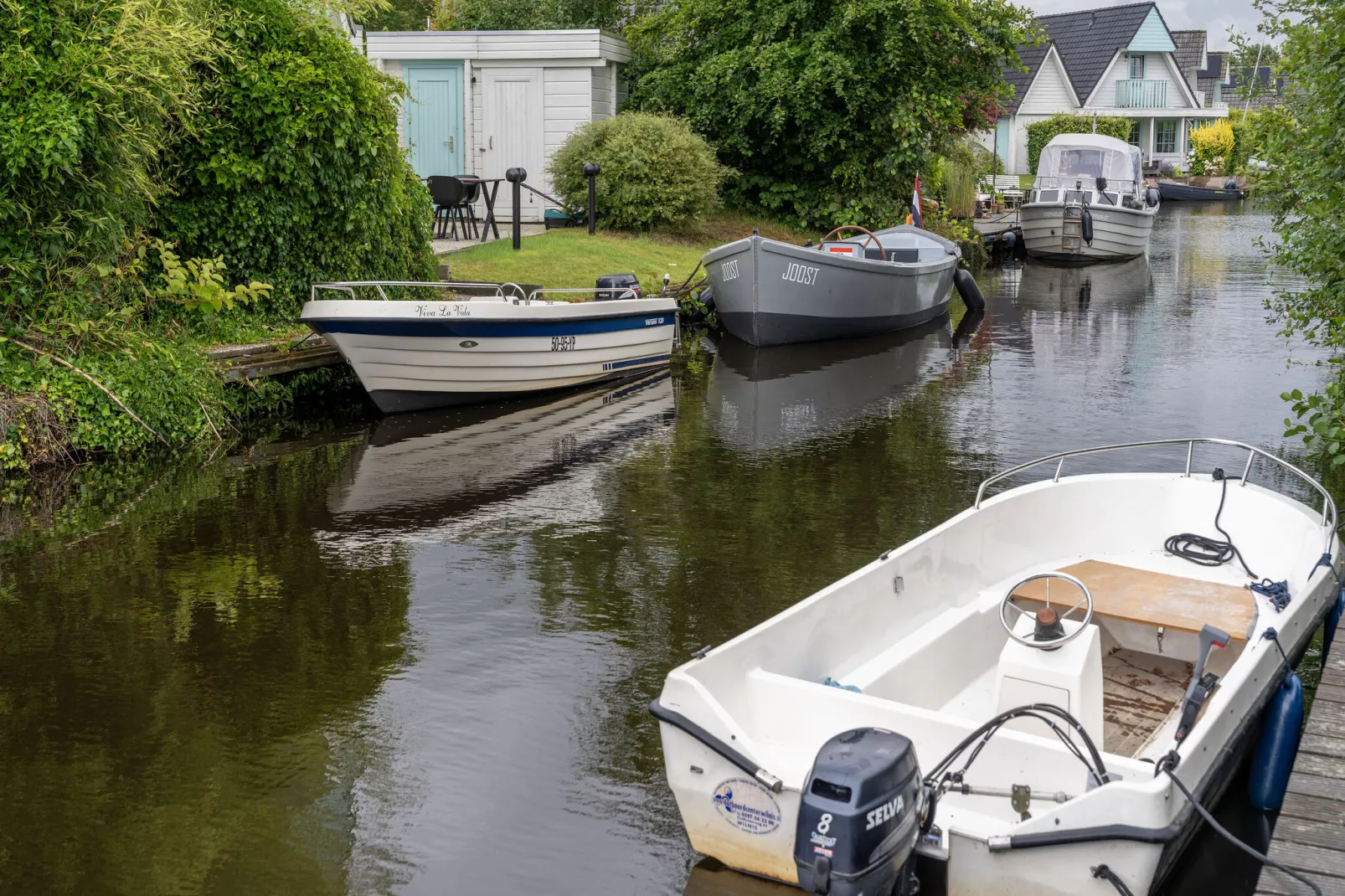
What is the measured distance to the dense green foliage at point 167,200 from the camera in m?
10.3

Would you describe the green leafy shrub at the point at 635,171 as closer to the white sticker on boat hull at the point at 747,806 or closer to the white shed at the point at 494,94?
the white shed at the point at 494,94

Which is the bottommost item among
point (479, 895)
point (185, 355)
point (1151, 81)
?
point (479, 895)

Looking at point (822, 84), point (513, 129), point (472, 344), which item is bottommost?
point (472, 344)

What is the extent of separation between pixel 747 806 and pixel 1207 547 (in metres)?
3.73

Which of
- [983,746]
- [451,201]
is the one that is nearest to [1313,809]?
[983,746]

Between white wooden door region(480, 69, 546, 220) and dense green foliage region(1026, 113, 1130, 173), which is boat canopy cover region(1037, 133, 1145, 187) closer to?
white wooden door region(480, 69, 546, 220)

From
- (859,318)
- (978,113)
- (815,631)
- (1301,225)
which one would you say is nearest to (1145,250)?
(978,113)

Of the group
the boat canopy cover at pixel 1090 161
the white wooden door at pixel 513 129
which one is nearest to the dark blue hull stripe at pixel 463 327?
the white wooden door at pixel 513 129

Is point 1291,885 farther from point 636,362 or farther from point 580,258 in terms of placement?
point 580,258

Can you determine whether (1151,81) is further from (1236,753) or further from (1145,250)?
(1236,753)

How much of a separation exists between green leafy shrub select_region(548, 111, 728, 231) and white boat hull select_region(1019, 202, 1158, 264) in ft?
35.3

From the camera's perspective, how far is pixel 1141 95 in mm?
54375

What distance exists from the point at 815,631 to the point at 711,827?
3.82 feet

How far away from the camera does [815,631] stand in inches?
221
